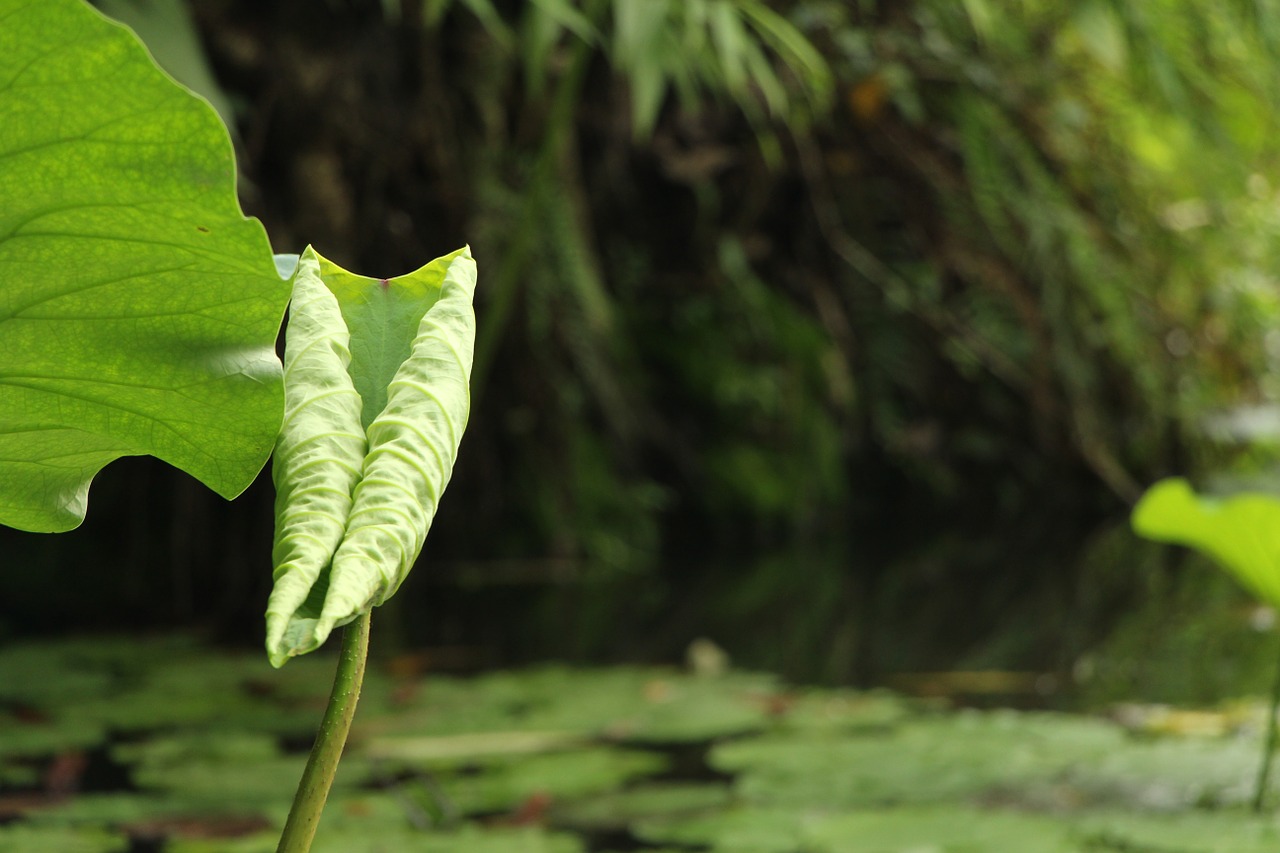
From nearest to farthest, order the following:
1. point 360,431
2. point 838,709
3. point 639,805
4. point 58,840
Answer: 1. point 360,431
2. point 58,840
3. point 639,805
4. point 838,709

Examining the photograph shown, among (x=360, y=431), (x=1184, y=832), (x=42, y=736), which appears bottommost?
(x=42, y=736)

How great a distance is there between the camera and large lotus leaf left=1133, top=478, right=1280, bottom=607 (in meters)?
0.78

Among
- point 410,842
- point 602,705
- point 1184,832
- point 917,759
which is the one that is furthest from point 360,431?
point 602,705

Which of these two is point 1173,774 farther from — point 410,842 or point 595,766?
point 410,842

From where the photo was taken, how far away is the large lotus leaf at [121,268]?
0.26 metres

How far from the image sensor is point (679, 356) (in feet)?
8.84

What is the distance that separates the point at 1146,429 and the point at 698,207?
1.20 metres

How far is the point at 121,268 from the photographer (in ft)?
0.94

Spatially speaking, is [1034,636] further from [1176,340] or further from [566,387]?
[1176,340]

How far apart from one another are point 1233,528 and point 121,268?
2.37 ft

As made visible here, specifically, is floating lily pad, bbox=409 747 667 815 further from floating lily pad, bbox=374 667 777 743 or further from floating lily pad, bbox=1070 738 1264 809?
floating lily pad, bbox=1070 738 1264 809

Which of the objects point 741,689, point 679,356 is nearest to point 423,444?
point 741,689

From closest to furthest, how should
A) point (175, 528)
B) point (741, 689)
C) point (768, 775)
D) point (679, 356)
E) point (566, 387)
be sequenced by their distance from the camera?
1. point (768, 775)
2. point (741, 689)
3. point (175, 528)
4. point (566, 387)
5. point (679, 356)

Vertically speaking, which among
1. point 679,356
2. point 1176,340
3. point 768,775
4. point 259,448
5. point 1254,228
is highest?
point 1254,228
